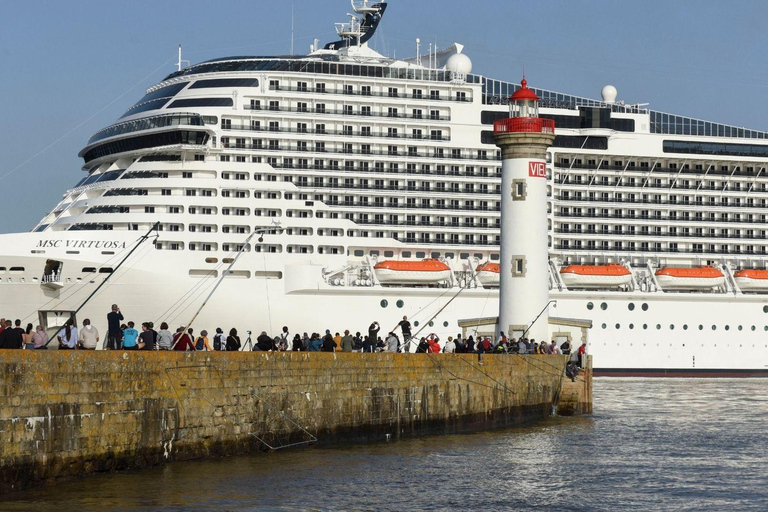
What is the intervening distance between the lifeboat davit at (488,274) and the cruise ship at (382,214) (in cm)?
13

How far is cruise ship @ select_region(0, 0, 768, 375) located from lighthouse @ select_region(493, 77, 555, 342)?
451 centimetres

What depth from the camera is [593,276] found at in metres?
53.2

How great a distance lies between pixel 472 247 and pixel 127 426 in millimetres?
32552

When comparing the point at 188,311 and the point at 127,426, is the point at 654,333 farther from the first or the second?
the point at 127,426

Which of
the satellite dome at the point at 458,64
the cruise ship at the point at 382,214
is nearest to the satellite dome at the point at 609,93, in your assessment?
the cruise ship at the point at 382,214

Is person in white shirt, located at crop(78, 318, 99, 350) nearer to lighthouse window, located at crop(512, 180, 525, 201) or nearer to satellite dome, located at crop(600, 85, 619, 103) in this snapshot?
lighthouse window, located at crop(512, 180, 525, 201)

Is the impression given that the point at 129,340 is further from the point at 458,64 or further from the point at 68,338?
the point at 458,64

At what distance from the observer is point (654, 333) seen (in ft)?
178

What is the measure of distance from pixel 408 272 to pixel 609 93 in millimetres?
15858

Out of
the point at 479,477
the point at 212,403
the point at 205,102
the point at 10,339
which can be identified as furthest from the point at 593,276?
the point at 10,339

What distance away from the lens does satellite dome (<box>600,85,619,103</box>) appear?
58688 mm

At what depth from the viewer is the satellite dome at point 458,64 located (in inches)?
2154

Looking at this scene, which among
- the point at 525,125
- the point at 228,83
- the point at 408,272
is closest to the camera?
the point at 525,125

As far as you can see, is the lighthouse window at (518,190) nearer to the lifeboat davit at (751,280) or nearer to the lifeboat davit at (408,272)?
the lifeboat davit at (408,272)
